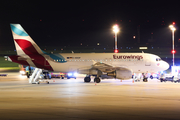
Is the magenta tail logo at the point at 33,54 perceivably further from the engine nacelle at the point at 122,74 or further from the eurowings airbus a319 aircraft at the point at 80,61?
the engine nacelle at the point at 122,74

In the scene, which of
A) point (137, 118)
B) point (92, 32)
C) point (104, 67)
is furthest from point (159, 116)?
point (92, 32)

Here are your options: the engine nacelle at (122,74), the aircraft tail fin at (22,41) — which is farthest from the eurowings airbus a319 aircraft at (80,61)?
the engine nacelle at (122,74)

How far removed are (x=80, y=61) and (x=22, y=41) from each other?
324 inches

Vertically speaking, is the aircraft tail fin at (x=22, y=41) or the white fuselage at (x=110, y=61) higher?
the aircraft tail fin at (x=22, y=41)

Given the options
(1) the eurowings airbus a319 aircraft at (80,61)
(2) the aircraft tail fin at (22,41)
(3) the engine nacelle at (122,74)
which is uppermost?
(2) the aircraft tail fin at (22,41)

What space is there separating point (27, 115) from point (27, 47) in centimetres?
2689

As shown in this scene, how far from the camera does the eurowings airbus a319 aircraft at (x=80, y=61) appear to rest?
130ft

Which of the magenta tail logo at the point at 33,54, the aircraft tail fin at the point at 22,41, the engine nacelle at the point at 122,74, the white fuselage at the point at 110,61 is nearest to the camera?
the engine nacelle at the point at 122,74

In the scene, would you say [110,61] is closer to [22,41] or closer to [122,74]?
[122,74]

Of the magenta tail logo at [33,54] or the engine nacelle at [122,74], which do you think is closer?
the engine nacelle at [122,74]

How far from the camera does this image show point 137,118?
1329cm

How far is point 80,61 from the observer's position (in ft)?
136

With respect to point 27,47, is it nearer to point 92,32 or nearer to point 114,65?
point 114,65

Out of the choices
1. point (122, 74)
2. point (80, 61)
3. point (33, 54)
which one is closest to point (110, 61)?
point (122, 74)
